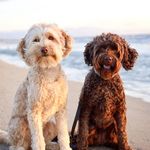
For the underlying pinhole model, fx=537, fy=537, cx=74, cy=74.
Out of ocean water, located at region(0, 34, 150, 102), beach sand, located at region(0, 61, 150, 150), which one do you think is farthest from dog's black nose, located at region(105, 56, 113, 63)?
ocean water, located at region(0, 34, 150, 102)

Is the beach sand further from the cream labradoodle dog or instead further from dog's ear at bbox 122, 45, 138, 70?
dog's ear at bbox 122, 45, 138, 70

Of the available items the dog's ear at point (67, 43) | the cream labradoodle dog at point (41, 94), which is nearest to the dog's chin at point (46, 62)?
the cream labradoodle dog at point (41, 94)

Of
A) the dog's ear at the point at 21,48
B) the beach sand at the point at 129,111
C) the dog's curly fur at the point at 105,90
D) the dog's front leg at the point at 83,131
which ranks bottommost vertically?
the beach sand at the point at 129,111

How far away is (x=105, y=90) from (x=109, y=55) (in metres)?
0.47

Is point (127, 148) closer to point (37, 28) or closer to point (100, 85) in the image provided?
point (100, 85)

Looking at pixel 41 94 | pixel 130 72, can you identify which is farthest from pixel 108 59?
pixel 130 72

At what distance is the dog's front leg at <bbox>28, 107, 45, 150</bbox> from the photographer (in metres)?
5.82

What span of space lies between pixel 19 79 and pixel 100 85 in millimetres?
5120

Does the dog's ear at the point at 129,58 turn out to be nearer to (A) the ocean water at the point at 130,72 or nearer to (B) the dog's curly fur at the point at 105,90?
(B) the dog's curly fur at the point at 105,90

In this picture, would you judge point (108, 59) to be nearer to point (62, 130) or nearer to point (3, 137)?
point (62, 130)

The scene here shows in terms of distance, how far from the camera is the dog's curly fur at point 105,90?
19.6 ft

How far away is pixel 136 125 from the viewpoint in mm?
7754

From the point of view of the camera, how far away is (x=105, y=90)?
20.2ft

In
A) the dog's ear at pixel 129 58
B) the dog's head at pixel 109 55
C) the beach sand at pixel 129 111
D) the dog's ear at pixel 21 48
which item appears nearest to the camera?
the dog's ear at pixel 21 48
